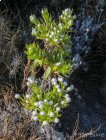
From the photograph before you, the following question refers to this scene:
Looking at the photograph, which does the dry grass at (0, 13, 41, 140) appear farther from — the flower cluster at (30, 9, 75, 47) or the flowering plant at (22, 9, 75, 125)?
the flower cluster at (30, 9, 75, 47)

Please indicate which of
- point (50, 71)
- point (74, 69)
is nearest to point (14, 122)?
point (50, 71)

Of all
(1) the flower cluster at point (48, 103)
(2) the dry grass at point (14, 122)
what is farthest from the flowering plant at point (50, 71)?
(2) the dry grass at point (14, 122)

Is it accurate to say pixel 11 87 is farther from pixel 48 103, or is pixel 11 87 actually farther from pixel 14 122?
pixel 48 103

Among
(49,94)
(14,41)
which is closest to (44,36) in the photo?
(49,94)

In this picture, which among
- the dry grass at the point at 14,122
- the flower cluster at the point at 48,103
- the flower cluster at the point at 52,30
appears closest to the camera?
the flower cluster at the point at 48,103

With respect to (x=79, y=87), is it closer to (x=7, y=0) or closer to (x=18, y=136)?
(x=18, y=136)

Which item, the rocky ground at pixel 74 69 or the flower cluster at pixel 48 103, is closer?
the flower cluster at pixel 48 103

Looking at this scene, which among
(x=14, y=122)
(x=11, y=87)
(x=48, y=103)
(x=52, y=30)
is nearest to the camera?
(x=48, y=103)

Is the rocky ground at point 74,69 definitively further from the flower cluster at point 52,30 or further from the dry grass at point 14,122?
the flower cluster at point 52,30

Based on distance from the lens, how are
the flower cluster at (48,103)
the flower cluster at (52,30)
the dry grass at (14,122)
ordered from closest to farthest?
the flower cluster at (48,103) < the flower cluster at (52,30) < the dry grass at (14,122)
